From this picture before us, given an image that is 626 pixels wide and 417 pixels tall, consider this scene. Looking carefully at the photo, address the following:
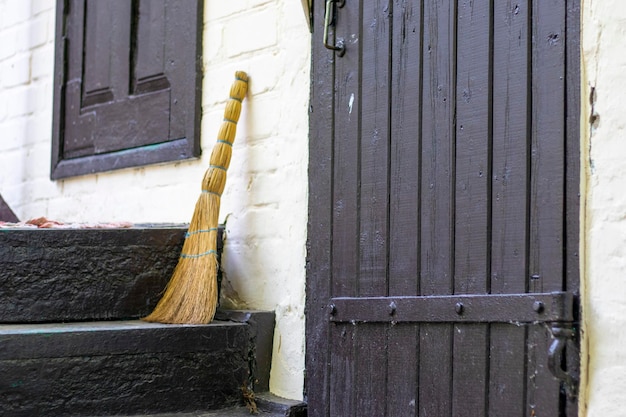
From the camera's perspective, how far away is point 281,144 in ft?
9.26

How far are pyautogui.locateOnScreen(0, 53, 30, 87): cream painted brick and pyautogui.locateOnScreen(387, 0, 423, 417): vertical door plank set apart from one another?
2.22m

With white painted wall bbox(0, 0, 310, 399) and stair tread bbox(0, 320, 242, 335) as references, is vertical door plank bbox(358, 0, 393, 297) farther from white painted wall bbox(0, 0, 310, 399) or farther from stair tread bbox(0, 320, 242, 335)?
stair tread bbox(0, 320, 242, 335)

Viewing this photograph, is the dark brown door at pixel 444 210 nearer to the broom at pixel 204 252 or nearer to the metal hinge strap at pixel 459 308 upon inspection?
the metal hinge strap at pixel 459 308

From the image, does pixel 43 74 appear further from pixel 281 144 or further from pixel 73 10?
pixel 281 144

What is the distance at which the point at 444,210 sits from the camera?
2.27 meters

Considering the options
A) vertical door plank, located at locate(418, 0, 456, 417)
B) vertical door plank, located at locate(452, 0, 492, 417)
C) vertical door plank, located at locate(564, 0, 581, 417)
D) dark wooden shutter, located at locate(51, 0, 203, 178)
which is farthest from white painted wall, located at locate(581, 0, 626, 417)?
dark wooden shutter, located at locate(51, 0, 203, 178)

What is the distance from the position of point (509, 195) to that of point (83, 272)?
1359 millimetres

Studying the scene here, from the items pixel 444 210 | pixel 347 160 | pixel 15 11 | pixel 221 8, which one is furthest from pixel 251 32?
pixel 15 11

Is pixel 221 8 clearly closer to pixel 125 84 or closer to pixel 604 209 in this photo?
pixel 125 84

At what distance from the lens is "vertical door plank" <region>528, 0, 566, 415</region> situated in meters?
1.98

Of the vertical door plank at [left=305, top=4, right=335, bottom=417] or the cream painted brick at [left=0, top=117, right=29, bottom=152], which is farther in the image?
the cream painted brick at [left=0, top=117, right=29, bottom=152]

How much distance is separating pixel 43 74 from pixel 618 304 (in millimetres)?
2908

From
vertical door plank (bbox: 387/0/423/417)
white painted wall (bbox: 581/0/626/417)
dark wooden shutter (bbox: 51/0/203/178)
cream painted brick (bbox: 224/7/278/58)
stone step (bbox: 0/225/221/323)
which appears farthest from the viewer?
dark wooden shutter (bbox: 51/0/203/178)

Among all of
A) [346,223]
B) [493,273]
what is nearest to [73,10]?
[346,223]
